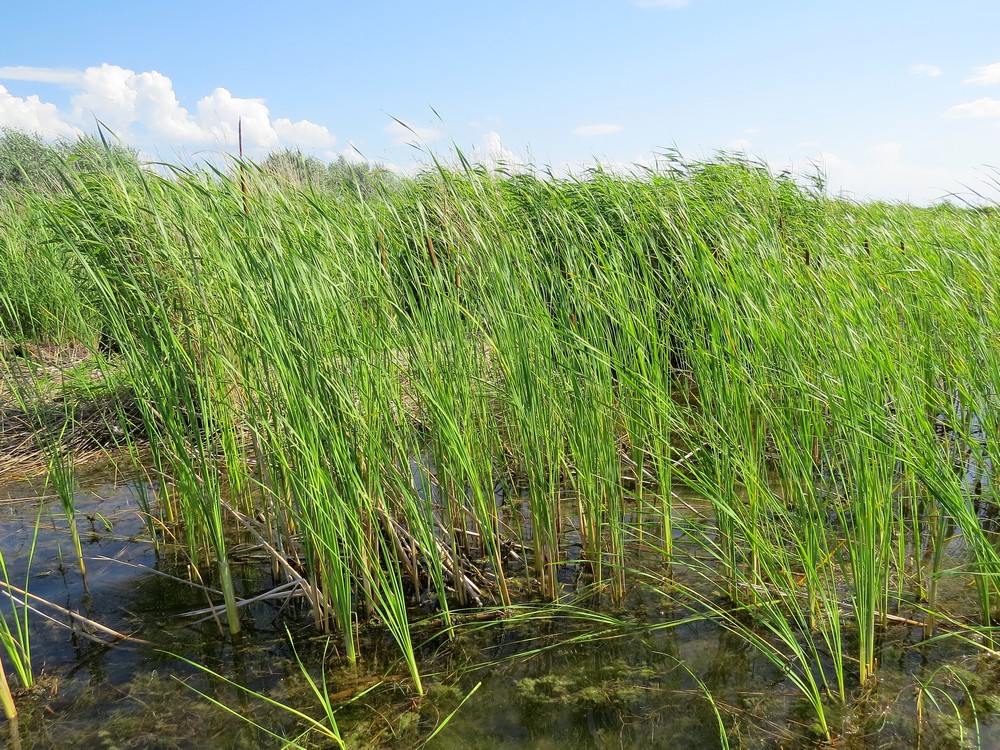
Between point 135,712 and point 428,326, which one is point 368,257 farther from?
point 135,712

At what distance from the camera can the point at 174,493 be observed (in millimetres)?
3668

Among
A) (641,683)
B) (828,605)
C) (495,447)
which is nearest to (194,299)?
(495,447)

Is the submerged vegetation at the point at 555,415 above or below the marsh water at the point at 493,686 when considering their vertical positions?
above

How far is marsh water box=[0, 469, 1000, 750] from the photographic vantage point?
2176 mm

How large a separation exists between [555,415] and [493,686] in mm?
1019

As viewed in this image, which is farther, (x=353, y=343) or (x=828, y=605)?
(x=353, y=343)

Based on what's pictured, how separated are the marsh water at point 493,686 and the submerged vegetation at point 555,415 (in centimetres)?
5

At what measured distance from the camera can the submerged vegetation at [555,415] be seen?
217cm

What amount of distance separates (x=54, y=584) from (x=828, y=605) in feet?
10.9

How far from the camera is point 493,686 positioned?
245 centimetres

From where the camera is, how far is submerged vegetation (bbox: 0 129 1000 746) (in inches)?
85.3

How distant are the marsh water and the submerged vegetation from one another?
0.05 m

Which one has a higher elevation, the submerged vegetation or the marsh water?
→ the submerged vegetation

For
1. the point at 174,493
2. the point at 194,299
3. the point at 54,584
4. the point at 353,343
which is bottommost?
the point at 54,584
